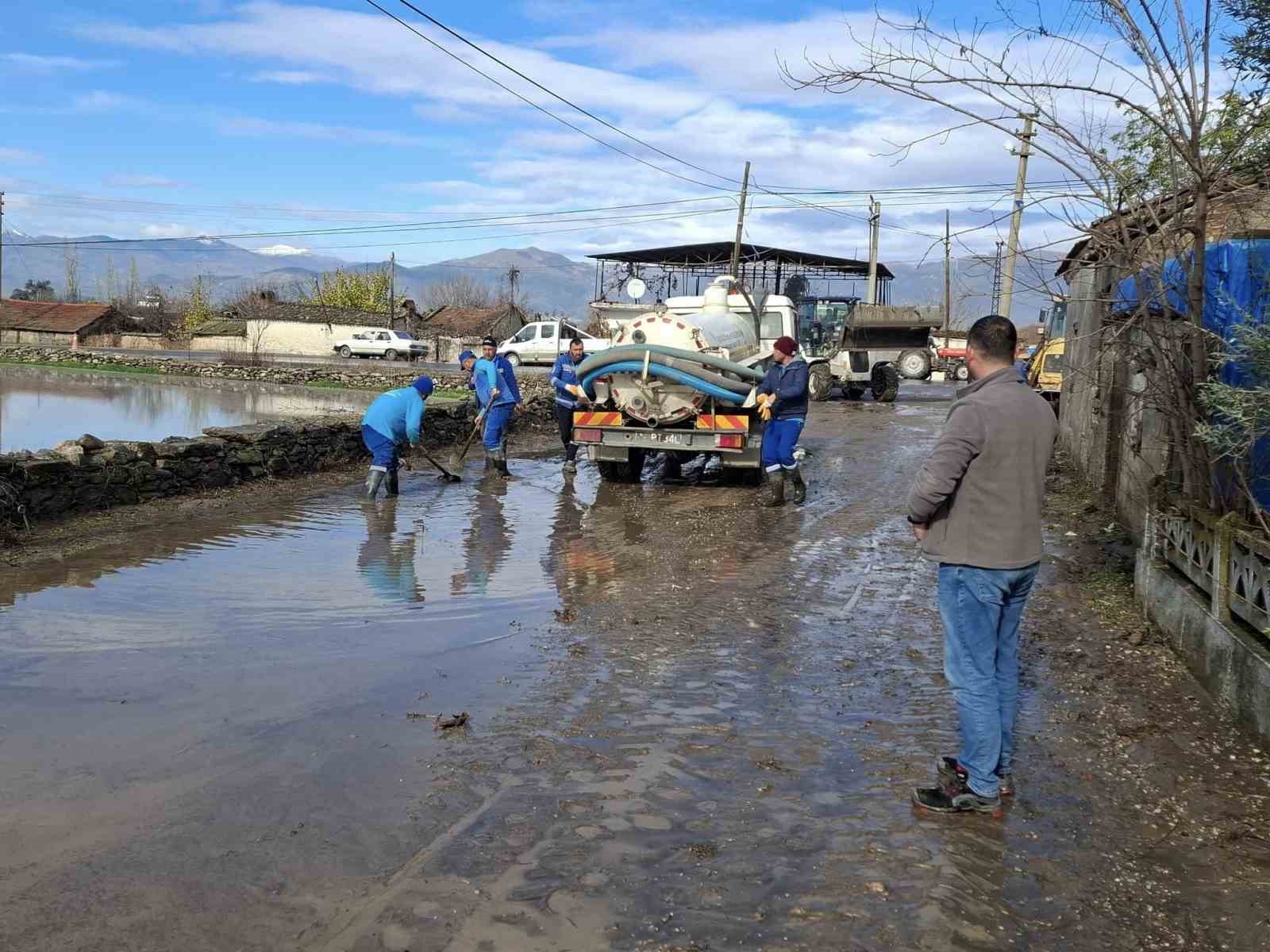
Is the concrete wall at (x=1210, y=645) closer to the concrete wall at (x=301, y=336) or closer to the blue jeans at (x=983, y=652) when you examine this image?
the blue jeans at (x=983, y=652)

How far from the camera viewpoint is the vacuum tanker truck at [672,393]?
1193 centimetres

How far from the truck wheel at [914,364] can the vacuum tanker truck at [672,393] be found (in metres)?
16.7

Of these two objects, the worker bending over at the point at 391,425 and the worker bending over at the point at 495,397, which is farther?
the worker bending over at the point at 495,397

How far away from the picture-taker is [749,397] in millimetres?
11914

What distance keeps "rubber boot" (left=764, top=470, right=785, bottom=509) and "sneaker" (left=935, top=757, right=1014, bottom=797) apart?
710cm

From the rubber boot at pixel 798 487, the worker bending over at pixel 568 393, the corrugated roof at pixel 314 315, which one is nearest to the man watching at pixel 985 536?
the rubber boot at pixel 798 487

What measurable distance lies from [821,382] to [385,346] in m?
25.5

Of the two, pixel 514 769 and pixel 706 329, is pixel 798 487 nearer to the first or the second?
pixel 706 329

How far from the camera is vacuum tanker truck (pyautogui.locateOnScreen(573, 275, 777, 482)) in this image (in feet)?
39.1

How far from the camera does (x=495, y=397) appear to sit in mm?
13453

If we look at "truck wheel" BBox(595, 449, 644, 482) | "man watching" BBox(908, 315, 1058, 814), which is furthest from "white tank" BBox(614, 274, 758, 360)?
"man watching" BBox(908, 315, 1058, 814)

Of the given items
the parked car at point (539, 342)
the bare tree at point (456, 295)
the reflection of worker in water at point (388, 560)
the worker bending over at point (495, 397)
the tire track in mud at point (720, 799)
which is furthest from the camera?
the bare tree at point (456, 295)

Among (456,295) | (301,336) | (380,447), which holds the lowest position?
(380,447)

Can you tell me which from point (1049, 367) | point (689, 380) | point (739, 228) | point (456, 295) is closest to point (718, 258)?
point (739, 228)
